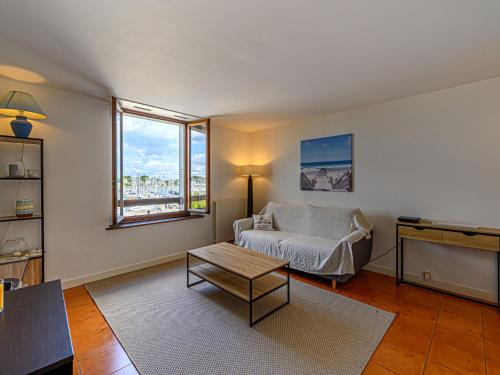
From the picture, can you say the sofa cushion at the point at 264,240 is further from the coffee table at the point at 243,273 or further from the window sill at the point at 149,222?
the window sill at the point at 149,222

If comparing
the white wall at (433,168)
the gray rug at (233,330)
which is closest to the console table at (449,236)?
the white wall at (433,168)

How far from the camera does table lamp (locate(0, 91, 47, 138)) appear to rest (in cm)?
221

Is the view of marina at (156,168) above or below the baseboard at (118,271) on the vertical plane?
above

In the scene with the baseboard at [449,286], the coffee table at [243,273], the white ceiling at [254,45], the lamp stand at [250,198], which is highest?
A: the white ceiling at [254,45]

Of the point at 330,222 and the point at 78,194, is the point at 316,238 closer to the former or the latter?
the point at 330,222

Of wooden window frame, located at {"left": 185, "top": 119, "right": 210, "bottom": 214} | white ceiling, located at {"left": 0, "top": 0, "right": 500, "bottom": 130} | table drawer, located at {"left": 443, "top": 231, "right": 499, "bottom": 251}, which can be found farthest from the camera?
wooden window frame, located at {"left": 185, "top": 119, "right": 210, "bottom": 214}

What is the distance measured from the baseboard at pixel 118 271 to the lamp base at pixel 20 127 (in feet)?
5.60

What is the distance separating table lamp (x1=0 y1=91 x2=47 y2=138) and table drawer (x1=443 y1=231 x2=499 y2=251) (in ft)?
14.5

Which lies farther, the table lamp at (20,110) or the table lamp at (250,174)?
the table lamp at (250,174)

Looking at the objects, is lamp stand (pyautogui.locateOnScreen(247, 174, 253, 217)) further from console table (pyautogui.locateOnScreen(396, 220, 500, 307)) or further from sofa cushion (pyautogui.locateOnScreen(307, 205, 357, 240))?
console table (pyautogui.locateOnScreen(396, 220, 500, 307))

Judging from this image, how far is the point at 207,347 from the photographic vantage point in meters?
1.78

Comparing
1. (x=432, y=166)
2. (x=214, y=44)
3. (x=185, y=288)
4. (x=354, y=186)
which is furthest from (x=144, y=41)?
(x=432, y=166)

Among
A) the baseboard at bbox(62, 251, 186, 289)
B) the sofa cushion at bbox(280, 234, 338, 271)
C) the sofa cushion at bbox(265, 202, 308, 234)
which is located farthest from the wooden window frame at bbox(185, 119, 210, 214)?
the sofa cushion at bbox(280, 234, 338, 271)

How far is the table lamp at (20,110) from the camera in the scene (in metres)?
2.21
